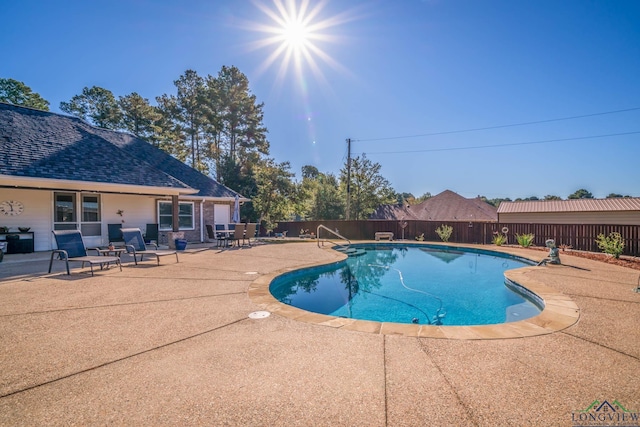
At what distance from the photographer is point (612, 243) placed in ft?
32.9

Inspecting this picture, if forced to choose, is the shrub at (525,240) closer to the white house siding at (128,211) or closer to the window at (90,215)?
the white house siding at (128,211)

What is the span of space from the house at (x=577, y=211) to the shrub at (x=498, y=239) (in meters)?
12.3

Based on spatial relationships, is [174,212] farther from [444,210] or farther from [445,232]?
[444,210]

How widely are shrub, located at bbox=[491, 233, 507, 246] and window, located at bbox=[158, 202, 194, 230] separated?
14.8 m

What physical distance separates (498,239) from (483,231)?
5.14 feet

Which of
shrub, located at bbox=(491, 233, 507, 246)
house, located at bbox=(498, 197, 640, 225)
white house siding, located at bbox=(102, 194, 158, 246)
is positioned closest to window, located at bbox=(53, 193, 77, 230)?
white house siding, located at bbox=(102, 194, 158, 246)

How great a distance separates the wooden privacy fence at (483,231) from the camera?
36.2ft

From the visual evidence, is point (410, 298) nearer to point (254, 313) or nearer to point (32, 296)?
point (254, 313)

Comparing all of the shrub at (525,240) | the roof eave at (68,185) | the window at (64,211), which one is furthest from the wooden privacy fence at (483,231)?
the window at (64,211)

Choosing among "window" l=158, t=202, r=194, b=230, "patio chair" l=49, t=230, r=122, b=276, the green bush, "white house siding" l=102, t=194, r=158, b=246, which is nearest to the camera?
"patio chair" l=49, t=230, r=122, b=276

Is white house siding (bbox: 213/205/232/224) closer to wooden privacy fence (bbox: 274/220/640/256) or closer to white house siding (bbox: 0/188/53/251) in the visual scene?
white house siding (bbox: 0/188/53/251)

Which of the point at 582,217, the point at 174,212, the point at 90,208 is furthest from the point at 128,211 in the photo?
the point at 582,217

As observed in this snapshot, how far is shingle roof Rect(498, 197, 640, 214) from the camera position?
21259mm

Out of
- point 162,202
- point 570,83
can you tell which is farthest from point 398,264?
point 570,83
